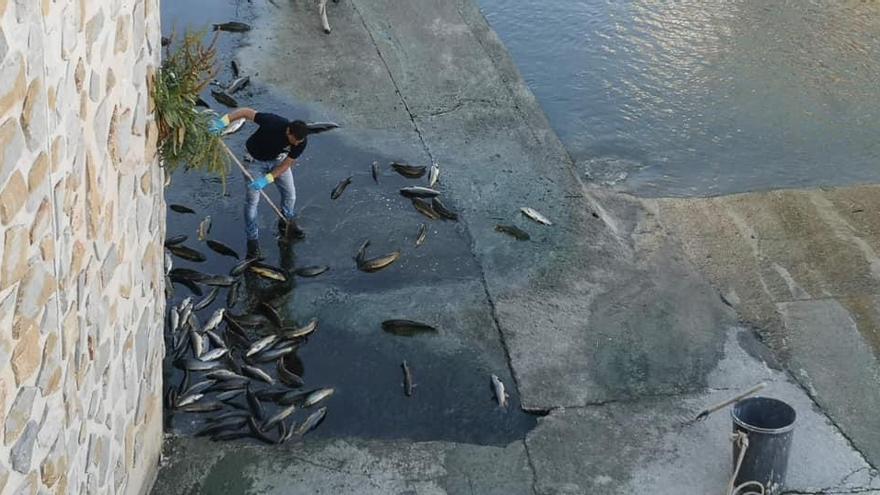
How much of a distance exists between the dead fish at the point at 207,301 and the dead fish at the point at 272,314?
461 millimetres

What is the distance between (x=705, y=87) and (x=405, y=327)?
695cm

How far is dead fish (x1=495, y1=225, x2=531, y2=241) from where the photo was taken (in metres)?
11.1

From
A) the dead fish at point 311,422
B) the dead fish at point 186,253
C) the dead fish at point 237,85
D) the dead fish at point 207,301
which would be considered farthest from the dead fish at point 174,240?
the dead fish at point 237,85

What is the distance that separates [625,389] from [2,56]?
6.15 metres

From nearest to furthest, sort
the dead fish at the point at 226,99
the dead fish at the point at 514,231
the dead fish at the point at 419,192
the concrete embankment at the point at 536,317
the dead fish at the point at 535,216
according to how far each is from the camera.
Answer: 1. the concrete embankment at the point at 536,317
2. the dead fish at the point at 514,231
3. the dead fish at the point at 535,216
4. the dead fish at the point at 419,192
5. the dead fish at the point at 226,99

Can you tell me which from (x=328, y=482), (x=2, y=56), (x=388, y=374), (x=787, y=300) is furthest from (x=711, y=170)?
(x=2, y=56)

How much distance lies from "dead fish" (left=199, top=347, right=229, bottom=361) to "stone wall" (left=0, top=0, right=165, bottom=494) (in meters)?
1.32

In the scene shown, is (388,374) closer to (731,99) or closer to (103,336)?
(103,336)

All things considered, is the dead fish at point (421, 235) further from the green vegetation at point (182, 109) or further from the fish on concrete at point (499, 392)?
the green vegetation at point (182, 109)

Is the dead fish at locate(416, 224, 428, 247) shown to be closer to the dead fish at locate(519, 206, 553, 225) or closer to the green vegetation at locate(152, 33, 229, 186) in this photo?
the dead fish at locate(519, 206, 553, 225)

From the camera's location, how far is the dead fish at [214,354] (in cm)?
915

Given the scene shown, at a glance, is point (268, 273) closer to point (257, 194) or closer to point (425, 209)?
point (257, 194)

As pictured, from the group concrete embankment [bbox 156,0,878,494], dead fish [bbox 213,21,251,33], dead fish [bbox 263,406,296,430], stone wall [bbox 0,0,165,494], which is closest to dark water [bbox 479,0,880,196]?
concrete embankment [bbox 156,0,878,494]

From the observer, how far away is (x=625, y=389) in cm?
920
